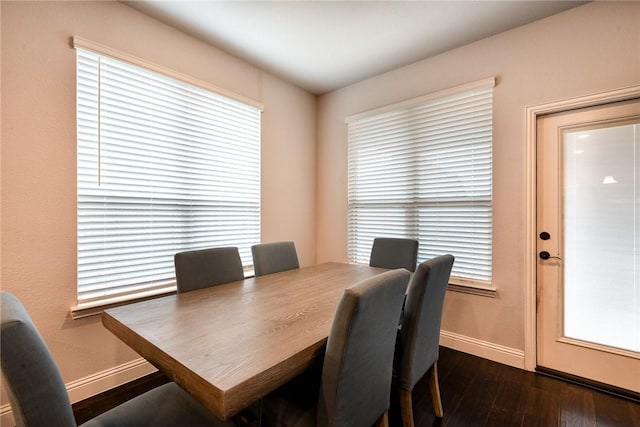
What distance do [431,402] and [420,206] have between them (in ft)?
5.38

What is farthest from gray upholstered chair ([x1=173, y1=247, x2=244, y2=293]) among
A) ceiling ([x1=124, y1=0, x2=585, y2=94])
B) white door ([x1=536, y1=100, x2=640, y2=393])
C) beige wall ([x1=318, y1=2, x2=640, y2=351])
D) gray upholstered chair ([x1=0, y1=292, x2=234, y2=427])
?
white door ([x1=536, y1=100, x2=640, y2=393])

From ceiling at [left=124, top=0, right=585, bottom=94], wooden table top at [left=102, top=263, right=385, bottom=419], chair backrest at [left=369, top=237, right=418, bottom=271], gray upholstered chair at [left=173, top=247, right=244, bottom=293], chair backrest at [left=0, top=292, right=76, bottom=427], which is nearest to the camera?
chair backrest at [left=0, top=292, right=76, bottom=427]

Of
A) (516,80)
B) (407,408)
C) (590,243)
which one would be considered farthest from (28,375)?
(516,80)

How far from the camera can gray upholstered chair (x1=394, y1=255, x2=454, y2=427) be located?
4.58ft

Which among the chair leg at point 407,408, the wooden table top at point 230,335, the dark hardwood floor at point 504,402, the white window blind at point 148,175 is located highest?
the white window blind at point 148,175

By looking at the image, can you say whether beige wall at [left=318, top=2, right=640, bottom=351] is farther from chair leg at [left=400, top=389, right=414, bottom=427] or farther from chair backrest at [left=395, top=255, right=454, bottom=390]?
chair leg at [left=400, top=389, right=414, bottom=427]

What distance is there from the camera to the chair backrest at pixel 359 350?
95 cm

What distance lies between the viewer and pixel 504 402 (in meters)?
1.86

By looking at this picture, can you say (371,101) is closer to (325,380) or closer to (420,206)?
(420,206)

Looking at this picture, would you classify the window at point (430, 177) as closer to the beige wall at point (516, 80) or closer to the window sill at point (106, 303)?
the beige wall at point (516, 80)

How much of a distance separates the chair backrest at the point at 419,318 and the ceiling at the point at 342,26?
185 cm

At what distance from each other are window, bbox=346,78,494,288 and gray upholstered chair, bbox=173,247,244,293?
166 cm

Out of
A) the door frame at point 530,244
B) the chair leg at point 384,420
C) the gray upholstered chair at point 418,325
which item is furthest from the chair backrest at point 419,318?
the door frame at point 530,244

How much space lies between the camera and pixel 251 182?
9.71 ft
